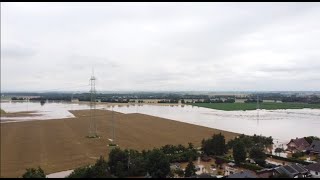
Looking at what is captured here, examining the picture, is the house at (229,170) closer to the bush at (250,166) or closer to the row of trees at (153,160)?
the bush at (250,166)

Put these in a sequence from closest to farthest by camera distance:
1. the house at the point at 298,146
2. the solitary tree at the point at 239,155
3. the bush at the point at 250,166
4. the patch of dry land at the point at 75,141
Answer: the bush at the point at 250,166 → the patch of dry land at the point at 75,141 → the solitary tree at the point at 239,155 → the house at the point at 298,146

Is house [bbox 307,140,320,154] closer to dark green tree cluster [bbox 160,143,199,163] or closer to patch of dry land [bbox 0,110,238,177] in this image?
patch of dry land [bbox 0,110,238,177]

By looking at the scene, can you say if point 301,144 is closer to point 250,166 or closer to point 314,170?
point 314,170

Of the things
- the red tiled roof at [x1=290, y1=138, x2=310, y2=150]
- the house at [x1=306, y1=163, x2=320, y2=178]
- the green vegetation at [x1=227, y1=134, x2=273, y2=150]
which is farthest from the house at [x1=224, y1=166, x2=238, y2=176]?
the red tiled roof at [x1=290, y1=138, x2=310, y2=150]

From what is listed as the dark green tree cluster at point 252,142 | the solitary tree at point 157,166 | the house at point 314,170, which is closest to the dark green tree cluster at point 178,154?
the dark green tree cluster at point 252,142

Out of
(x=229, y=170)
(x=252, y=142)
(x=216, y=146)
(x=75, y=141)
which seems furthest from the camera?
(x=75, y=141)

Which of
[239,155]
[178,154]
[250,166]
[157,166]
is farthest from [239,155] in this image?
[157,166]

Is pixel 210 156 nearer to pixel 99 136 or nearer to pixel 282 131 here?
pixel 99 136
